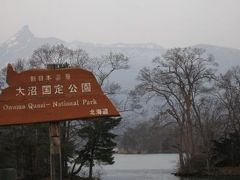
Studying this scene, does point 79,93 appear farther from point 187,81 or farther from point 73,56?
point 187,81

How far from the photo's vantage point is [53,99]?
13.4m

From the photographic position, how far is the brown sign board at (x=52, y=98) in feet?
43.6

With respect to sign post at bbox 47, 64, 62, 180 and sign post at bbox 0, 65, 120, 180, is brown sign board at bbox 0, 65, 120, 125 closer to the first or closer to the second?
sign post at bbox 0, 65, 120, 180

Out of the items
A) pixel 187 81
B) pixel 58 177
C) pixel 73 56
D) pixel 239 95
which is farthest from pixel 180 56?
pixel 58 177

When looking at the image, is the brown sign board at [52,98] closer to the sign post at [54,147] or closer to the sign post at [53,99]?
the sign post at [53,99]

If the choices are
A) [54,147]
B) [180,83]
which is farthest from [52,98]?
[180,83]

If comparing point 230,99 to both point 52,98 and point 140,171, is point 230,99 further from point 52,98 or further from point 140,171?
point 52,98

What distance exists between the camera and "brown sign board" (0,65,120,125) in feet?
43.6

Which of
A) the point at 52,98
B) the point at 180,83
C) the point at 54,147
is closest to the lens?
the point at 52,98

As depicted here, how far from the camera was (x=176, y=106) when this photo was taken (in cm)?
5756

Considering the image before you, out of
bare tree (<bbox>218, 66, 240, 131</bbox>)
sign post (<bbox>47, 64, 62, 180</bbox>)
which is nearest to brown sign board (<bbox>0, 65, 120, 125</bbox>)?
sign post (<bbox>47, 64, 62, 180</bbox>)

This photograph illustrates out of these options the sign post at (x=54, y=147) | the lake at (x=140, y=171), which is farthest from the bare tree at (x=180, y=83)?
the sign post at (x=54, y=147)

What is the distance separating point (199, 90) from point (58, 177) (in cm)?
4441

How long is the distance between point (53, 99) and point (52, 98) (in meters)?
0.04
